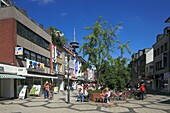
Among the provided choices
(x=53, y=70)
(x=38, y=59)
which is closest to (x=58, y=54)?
(x=53, y=70)

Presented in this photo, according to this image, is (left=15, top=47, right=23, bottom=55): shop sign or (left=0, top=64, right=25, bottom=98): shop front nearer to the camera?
(left=0, top=64, right=25, bottom=98): shop front

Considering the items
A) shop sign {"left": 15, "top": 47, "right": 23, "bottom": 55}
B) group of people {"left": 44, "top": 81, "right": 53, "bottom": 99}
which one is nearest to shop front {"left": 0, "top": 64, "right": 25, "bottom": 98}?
shop sign {"left": 15, "top": 47, "right": 23, "bottom": 55}

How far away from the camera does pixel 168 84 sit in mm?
35094

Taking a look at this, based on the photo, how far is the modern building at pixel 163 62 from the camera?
115ft

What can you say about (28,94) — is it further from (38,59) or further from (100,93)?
(100,93)

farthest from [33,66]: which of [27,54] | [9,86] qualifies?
[9,86]

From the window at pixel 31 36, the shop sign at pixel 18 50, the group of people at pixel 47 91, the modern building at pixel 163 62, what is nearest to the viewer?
the shop sign at pixel 18 50

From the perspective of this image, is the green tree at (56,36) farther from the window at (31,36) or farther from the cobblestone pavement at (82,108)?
the cobblestone pavement at (82,108)

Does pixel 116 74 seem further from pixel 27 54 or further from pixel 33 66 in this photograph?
pixel 27 54

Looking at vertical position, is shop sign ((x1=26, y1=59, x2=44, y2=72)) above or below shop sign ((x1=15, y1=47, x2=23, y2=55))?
below

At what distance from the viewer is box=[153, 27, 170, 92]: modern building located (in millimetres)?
35062

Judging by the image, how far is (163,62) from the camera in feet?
120

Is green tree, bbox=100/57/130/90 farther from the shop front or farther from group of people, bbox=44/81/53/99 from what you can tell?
the shop front

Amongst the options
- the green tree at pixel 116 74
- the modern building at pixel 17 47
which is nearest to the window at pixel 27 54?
the modern building at pixel 17 47
